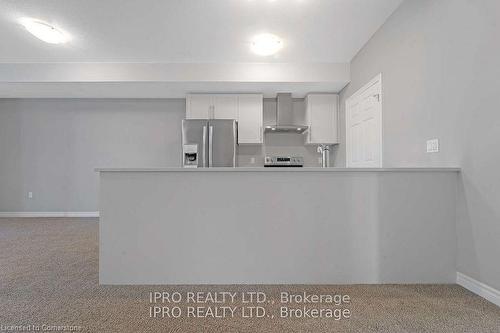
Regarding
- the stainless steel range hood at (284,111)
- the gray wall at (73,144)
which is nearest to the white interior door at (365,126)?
the stainless steel range hood at (284,111)

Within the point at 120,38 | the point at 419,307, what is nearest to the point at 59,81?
the point at 120,38

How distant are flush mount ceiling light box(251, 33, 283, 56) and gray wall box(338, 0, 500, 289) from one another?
1.40 m

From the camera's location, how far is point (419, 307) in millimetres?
1909

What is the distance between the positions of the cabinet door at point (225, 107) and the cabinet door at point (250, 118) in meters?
0.11

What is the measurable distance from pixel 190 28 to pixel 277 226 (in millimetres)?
2664

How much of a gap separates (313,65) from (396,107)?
1929mm

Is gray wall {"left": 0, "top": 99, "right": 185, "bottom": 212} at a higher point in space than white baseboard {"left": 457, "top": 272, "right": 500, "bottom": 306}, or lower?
higher

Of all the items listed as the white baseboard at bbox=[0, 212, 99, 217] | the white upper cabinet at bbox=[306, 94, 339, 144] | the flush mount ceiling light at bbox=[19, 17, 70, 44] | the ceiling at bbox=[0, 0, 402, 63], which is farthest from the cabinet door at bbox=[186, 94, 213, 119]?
the white baseboard at bbox=[0, 212, 99, 217]

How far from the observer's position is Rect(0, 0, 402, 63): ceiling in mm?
3189

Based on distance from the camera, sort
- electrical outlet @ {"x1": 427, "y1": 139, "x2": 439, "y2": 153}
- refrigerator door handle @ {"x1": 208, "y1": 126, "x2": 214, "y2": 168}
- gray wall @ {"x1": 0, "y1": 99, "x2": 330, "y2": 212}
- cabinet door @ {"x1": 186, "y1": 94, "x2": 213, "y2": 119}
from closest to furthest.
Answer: electrical outlet @ {"x1": 427, "y1": 139, "x2": 439, "y2": 153}, refrigerator door handle @ {"x1": 208, "y1": 126, "x2": 214, "y2": 168}, cabinet door @ {"x1": 186, "y1": 94, "x2": 213, "y2": 119}, gray wall @ {"x1": 0, "y1": 99, "x2": 330, "y2": 212}

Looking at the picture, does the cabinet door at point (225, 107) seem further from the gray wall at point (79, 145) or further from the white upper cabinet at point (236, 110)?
the gray wall at point (79, 145)

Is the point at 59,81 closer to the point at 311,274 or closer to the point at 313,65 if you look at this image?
the point at 313,65

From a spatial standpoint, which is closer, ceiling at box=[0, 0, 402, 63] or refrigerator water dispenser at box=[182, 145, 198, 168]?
ceiling at box=[0, 0, 402, 63]

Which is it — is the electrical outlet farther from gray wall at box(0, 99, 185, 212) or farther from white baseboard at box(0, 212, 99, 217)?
white baseboard at box(0, 212, 99, 217)
